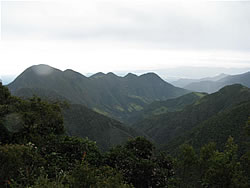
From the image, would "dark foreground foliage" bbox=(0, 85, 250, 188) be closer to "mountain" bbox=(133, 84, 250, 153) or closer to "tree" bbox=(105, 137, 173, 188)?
"tree" bbox=(105, 137, 173, 188)

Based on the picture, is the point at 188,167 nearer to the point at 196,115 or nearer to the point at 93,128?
the point at 93,128

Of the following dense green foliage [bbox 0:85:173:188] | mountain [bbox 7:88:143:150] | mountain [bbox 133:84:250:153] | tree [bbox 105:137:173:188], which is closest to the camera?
dense green foliage [bbox 0:85:173:188]

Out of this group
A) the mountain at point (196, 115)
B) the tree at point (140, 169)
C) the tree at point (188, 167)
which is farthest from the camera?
the mountain at point (196, 115)

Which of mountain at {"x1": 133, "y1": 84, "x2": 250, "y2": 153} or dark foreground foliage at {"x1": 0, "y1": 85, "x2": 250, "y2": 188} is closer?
dark foreground foliage at {"x1": 0, "y1": 85, "x2": 250, "y2": 188}

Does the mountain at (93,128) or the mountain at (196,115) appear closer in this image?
the mountain at (93,128)

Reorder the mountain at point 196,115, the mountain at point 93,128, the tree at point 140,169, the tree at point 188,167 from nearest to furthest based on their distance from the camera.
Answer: the tree at point 188,167 → the tree at point 140,169 → the mountain at point 93,128 → the mountain at point 196,115

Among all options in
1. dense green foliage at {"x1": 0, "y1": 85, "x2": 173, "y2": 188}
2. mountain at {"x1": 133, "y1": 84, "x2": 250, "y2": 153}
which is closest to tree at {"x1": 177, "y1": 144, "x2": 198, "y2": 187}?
dense green foliage at {"x1": 0, "y1": 85, "x2": 173, "y2": 188}

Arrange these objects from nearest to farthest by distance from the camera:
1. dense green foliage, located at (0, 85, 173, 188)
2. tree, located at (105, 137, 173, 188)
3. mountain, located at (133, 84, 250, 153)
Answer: dense green foliage, located at (0, 85, 173, 188)
tree, located at (105, 137, 173, 188)
mountain, located at (133, 84, 250, 153)

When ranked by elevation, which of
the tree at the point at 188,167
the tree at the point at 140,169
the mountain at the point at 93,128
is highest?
the tree at the point at 188,167

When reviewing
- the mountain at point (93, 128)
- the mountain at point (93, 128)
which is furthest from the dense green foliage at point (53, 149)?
the mountain at point (93, 128)

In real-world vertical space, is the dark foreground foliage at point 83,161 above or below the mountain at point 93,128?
above

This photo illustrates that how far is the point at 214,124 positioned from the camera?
9700 cm

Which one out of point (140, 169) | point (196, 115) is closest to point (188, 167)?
point (140, 169)

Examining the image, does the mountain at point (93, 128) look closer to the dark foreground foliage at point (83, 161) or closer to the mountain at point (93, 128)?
the mountain at point (93, 128)
